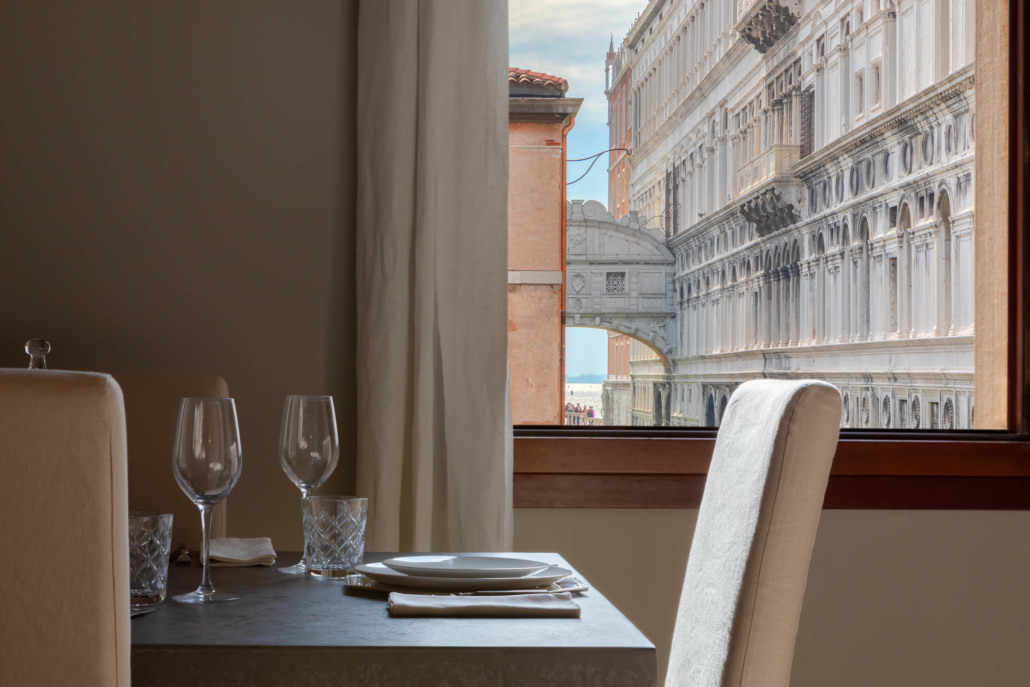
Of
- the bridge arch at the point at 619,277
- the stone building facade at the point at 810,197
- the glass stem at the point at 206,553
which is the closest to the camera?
the glass stem at the point at 206,553

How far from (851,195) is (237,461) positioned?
1.87m

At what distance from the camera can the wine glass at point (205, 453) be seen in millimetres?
A: 1154

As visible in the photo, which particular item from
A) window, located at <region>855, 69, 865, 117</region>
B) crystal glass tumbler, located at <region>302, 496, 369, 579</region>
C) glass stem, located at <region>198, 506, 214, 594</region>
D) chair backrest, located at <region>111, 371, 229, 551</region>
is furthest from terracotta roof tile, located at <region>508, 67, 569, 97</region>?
glass stem, located at <region>198, 506, 214, 594</region>

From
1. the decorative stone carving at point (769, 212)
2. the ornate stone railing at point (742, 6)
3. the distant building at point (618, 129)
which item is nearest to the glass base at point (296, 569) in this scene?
the distant building at point (618, 129)

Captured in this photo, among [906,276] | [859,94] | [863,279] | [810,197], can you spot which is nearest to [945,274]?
[906,276]

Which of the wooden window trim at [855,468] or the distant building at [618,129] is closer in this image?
the wooden window trim at [855,468]

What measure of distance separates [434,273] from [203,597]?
117cm

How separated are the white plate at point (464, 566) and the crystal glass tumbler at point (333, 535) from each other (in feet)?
0.18

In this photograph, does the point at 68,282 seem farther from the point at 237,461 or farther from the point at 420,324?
the point at 237,461

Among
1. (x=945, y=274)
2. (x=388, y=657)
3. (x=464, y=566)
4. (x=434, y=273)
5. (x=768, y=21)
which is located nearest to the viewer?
(x=388, y=657)

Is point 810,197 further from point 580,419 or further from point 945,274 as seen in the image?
point 580,419

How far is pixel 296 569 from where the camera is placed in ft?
4.45

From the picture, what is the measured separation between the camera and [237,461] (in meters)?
1.18

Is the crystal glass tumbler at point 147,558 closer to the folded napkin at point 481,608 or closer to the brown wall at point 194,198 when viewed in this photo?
the folded napkin at point 481,608
